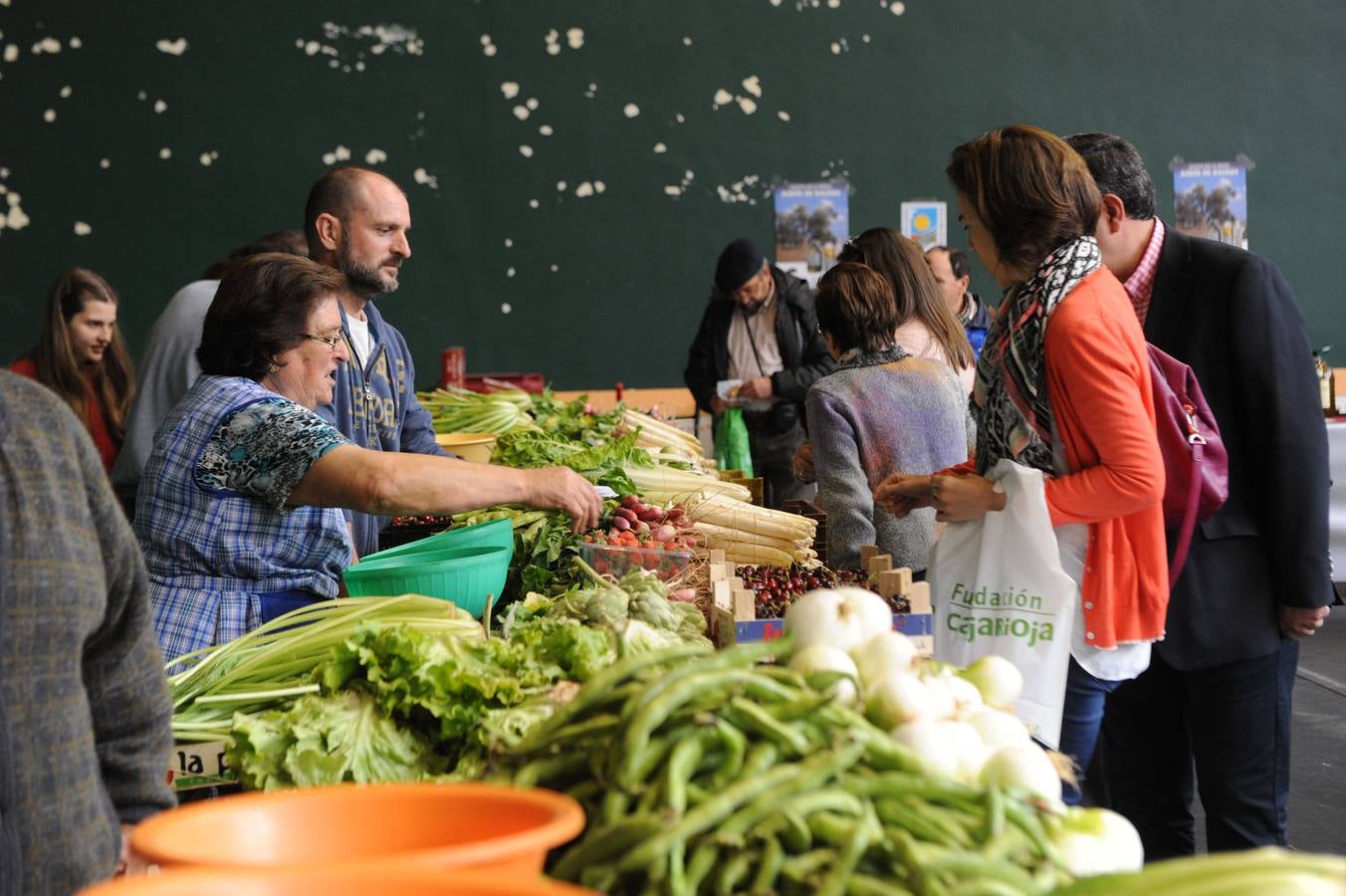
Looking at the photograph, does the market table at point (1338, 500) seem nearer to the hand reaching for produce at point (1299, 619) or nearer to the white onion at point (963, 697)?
the hand reaching for produce at point (1299, 619)

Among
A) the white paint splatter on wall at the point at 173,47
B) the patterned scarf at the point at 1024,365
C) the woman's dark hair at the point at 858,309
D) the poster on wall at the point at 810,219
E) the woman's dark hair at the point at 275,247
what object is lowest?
the patterned scarf at the point at 1024,365

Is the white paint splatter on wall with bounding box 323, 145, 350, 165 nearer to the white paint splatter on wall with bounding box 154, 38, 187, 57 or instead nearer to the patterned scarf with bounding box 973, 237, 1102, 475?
the white paint splatter on wall with bounding box 154, 38, 187, 57

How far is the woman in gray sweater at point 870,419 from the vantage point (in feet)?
11.8

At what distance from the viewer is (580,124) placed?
29.3ft

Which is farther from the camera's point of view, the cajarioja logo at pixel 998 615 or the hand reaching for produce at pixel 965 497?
the hand reaching for produce at pixel 965 497

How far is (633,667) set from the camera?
1404 mm

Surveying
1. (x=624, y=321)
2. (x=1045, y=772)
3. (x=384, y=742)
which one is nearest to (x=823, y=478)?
(x=384, y=742)

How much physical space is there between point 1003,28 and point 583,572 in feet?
24.9

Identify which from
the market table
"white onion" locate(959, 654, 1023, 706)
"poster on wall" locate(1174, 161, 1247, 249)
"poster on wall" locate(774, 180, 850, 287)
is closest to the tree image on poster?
"poster on wall" locate(774, 180, 850, 287)

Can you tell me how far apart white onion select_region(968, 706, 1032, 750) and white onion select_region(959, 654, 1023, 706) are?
4.4 inches

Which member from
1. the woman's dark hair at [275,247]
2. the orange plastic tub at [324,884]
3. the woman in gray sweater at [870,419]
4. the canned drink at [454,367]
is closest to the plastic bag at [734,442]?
the canned drink at [454,367]

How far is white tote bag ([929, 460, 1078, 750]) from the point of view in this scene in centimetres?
240

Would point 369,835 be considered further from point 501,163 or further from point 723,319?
point 501,163

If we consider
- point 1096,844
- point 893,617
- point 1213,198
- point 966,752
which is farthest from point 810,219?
point 1096,844
